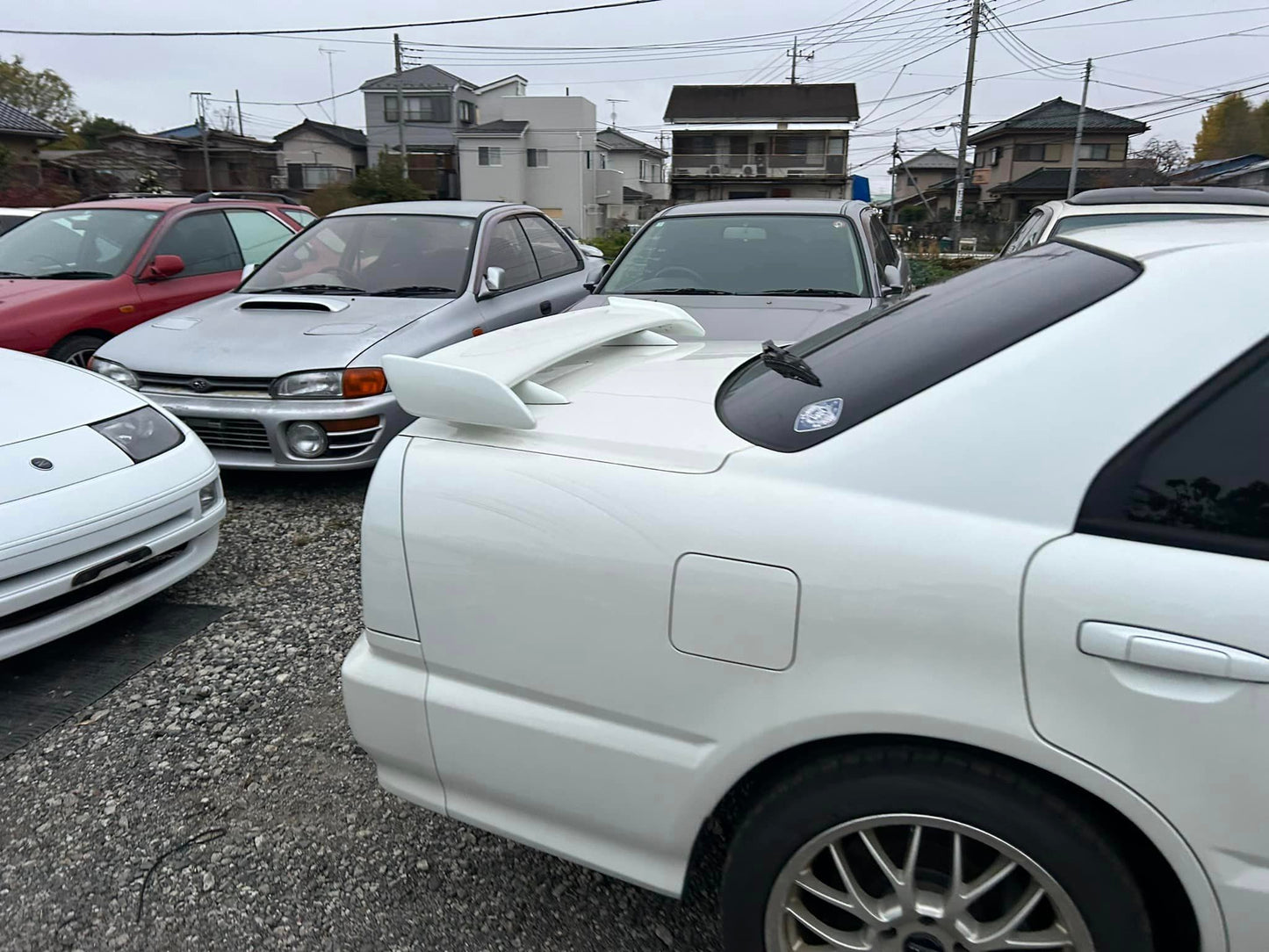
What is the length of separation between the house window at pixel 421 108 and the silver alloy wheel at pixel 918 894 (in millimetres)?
54109

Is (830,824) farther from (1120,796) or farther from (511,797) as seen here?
(511,797)

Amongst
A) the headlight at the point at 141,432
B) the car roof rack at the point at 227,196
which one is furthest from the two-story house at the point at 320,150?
the headlight at the point at 141,432

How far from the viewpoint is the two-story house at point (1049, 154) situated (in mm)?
47625

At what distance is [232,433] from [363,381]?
755 millimetres

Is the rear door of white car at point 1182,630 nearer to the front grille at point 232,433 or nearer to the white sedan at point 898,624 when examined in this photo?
the white sedan at point 898,624

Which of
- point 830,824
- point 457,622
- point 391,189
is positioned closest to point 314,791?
point 457,622

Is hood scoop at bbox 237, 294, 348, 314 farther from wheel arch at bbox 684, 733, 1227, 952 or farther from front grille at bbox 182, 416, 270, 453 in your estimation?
wheel arch at bbox 684, 733, 1227, 952

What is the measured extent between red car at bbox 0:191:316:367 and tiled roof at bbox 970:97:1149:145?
5018 cm

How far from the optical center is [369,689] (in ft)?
6.23

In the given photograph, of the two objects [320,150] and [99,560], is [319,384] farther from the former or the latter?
[320,150]

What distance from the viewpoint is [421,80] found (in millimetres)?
52781

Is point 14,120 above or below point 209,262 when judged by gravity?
above

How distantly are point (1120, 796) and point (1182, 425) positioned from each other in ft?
1.89

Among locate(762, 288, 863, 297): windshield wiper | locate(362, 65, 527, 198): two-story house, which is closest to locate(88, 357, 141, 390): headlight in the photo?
locate(762, 288, 863, 297): windshield wiper
